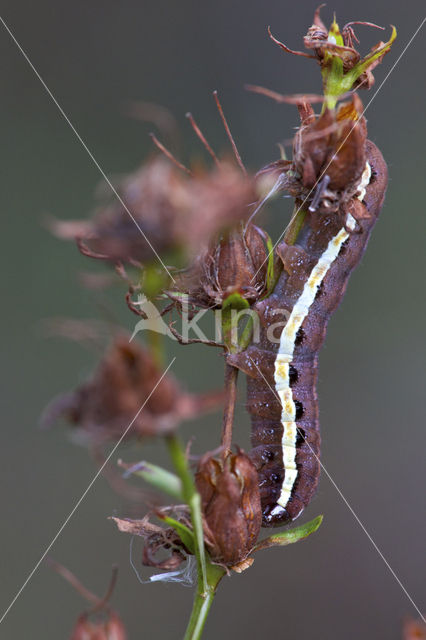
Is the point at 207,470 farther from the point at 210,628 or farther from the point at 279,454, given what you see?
the point at 210,628

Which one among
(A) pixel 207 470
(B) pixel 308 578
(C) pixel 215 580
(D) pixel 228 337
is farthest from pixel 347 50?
(B) pixel 308 578

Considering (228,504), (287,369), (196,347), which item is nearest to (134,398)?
(228,504)

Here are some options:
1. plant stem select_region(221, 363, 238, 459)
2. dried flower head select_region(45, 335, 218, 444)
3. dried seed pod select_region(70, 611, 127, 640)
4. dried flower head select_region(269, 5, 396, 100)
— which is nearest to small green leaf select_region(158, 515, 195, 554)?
plant stem select_region(221, 363, 238, 459)

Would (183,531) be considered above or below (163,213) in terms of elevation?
below

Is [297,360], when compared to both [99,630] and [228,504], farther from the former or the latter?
[99,630]

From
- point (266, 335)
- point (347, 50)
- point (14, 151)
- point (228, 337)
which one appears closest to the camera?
point (347, 50)

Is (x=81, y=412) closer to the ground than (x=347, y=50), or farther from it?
closer to the ground
